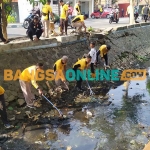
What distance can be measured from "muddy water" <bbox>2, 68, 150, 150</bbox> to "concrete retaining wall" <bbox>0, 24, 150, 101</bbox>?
215 centimetres

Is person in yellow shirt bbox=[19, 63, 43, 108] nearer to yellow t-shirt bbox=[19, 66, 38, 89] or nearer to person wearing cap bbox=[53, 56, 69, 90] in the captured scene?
yellow t-shirt bbox=[19, 66, 38, 89]

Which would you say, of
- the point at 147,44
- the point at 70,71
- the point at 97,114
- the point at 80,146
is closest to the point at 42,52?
the point at 70,71

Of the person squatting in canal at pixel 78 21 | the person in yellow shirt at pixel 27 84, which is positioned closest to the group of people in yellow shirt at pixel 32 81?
the person in yellow shirt at pixel 27 84

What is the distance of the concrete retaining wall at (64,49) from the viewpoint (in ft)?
31.0

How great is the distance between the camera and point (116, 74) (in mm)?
13320

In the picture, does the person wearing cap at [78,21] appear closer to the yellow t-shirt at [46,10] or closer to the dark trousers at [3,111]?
the yellow t-shirt at [46,10]

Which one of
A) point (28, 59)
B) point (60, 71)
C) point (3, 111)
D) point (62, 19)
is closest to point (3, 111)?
point (3, 111)

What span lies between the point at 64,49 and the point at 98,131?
5915mm

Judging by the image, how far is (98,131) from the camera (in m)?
7.27

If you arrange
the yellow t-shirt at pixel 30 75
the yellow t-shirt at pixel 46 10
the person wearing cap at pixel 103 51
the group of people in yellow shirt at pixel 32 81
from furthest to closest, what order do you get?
the person wearing cap at pixel 103 51 → the yellow t-shirt at pixel 46 10 → the yellow t-shirt at pixel 30 75 → the group of people in yellow shirt at pixel 32 81

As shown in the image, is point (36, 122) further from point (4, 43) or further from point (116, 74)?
point (116, 74)

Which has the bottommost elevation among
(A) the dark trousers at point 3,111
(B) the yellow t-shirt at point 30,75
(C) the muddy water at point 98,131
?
(C) the muddy water at point 98,131

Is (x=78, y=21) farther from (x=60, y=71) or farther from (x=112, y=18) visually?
(x=112, y=18)

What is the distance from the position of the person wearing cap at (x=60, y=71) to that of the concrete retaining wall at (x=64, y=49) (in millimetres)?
640
